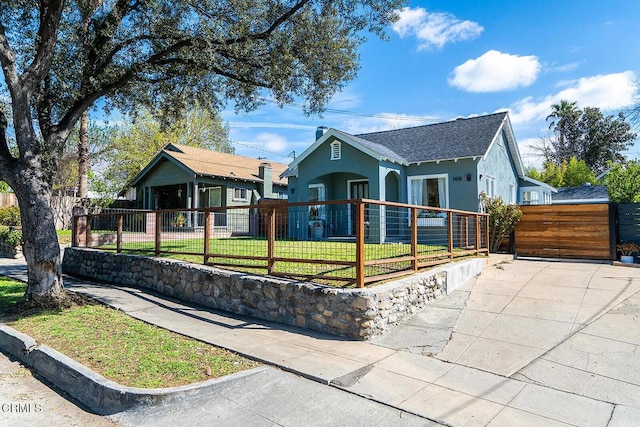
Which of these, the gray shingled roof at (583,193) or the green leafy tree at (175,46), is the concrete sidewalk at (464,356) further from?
the gray shingled roof at (583,193)

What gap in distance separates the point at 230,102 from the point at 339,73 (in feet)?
10.2

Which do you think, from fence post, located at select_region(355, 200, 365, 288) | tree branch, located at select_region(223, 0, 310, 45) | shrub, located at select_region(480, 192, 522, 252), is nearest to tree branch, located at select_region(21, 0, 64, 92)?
tree branch, located at select_region(223, 0, 310, 45)

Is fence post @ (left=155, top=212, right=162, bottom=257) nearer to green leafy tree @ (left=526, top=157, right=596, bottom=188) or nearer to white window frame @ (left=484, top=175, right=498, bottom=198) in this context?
white window frame @ (left=484, top=175, right=498, bottom=198)

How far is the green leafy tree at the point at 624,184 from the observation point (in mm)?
11258

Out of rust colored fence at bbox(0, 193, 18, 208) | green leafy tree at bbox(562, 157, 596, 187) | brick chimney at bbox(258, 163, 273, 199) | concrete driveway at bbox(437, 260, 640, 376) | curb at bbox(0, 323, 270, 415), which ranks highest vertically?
green leafy tree at bbox(562, 157, 596, 187)

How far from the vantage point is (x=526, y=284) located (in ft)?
26.3

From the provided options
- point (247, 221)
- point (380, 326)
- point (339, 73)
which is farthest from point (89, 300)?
point (339, 73)

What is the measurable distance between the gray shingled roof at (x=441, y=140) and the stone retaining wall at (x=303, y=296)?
6446mm

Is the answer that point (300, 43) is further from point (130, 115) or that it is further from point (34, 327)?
point (34, 327)

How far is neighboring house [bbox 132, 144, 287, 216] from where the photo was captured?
21.0 meters

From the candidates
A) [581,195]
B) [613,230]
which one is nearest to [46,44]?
[613,230]

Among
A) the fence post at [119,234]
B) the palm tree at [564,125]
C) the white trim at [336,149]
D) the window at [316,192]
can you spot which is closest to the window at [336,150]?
the white trim at [336,149]

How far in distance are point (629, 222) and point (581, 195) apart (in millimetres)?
14501

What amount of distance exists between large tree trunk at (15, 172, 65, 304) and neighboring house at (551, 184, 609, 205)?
2407cm
